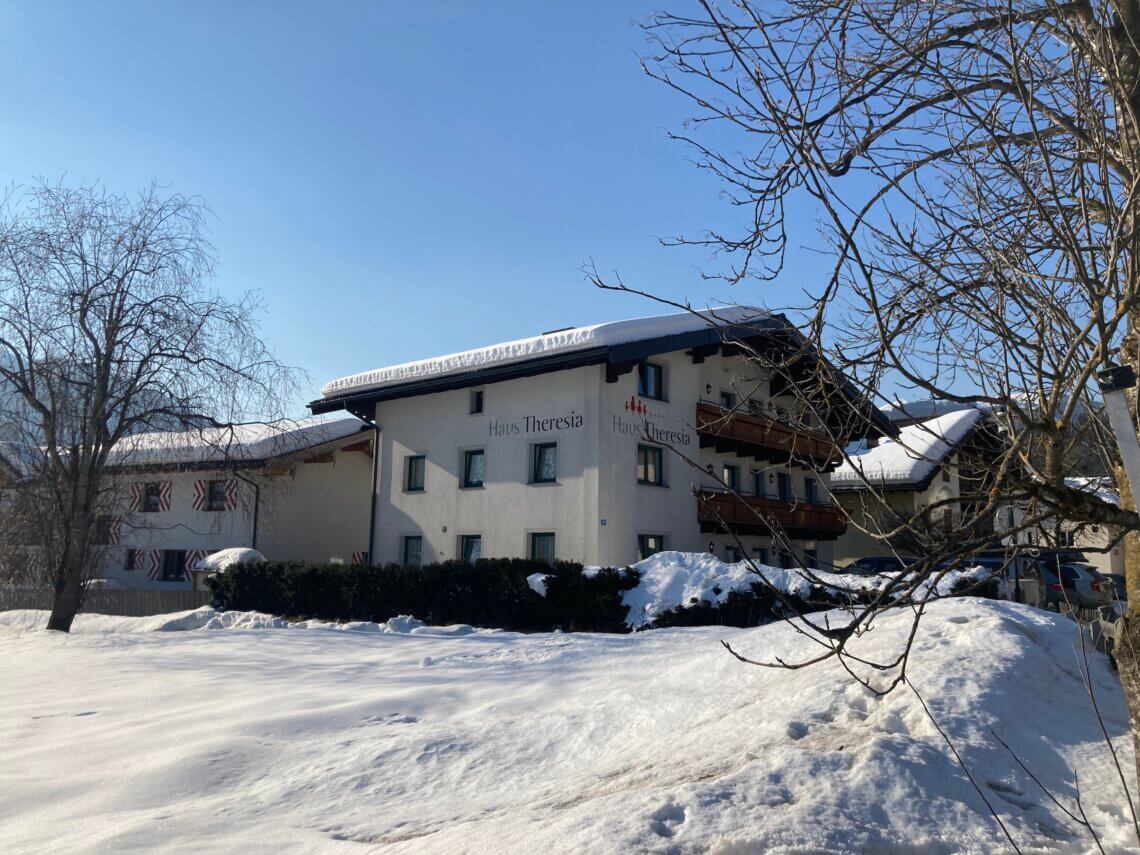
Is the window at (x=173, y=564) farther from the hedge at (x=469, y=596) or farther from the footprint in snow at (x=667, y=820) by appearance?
the footprint in snow at (x=667, y=820)

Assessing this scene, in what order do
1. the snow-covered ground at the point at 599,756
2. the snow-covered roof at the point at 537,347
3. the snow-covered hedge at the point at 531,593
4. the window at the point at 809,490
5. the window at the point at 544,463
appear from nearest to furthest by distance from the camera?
the snow-covered ground at the point at 599,756, the snow-covered hedge at the point at 531,593, the snow-covered roof at the point at 537,347, the window at the point at 544,463, the window at the point at 809,490

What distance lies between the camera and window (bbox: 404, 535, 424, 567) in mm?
28153

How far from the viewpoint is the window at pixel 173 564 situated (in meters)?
33.7

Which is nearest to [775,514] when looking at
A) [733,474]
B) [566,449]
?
[566,449]

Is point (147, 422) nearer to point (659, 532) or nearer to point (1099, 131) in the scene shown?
point (659, 532)

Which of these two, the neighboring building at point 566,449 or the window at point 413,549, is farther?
the window at point 413,549

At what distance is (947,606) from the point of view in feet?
25.8

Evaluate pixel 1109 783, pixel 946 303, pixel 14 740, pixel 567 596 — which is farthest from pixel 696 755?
pixel 567 596

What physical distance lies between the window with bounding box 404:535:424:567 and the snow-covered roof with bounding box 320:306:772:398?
4.59 metres

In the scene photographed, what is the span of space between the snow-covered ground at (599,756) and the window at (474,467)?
55.0ft

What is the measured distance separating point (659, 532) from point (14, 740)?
1850 centimetres

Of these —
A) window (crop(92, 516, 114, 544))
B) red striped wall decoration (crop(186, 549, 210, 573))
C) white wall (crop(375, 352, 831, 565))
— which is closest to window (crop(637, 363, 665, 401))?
white wall (crop(375, 352, 831, 565))

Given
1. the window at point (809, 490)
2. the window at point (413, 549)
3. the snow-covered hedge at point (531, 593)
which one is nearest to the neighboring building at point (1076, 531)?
the snow-covered hedge at point (531, 593)

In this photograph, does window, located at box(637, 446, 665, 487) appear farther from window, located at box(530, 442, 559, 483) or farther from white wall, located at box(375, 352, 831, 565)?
window, located at box(530, 442, 559, 483)
